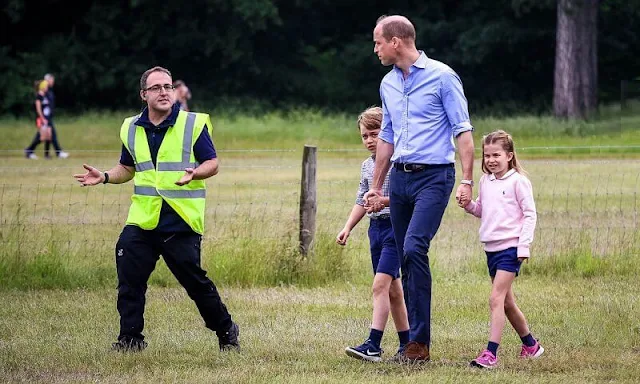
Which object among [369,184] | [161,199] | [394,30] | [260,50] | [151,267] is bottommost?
[151,267]

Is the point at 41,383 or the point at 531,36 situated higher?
the point at 531,36

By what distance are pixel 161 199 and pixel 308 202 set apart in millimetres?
3607

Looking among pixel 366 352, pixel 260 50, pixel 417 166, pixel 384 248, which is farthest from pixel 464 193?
pixel 260 50

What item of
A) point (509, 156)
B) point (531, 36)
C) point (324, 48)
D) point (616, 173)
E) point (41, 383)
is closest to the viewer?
point (41, 383)

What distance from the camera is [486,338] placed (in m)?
8.41

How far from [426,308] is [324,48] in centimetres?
4522

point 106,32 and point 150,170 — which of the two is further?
point 106,32

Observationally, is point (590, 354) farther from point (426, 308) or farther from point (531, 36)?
point (531, 36)

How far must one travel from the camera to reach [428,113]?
7277 mm

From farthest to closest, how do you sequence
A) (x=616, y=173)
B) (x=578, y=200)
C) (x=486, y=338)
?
(x=616, y=173)
(x=578, y=200)
(x=486, y=338)

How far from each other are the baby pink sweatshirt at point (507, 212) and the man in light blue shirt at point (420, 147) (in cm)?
26

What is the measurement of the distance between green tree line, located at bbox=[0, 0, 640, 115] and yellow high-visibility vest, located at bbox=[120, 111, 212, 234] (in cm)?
3517

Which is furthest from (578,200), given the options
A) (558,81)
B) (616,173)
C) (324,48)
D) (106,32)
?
(324,48)

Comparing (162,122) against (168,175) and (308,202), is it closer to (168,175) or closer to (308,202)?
(168,175)
